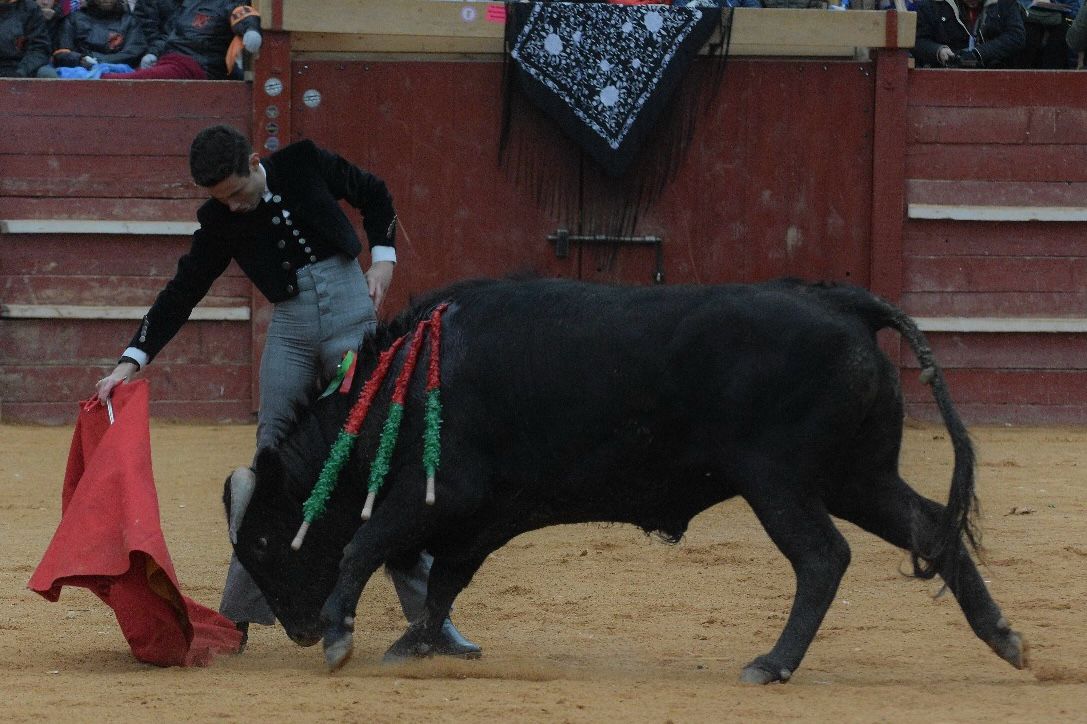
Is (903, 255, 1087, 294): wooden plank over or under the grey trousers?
under

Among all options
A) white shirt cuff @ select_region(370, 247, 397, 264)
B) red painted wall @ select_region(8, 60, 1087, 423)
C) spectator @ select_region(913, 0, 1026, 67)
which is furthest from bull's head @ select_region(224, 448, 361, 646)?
spectator @ select_region(913, 0, 1026, 67)

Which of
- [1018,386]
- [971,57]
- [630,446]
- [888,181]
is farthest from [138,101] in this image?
[630,446]

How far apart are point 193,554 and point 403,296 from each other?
3.45 m

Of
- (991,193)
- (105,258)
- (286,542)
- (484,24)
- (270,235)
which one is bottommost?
(105,258)

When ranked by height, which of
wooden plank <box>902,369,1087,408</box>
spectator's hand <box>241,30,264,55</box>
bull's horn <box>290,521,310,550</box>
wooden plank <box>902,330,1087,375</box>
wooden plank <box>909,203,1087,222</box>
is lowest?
wooden plank <box>902,369,1087,408</box>

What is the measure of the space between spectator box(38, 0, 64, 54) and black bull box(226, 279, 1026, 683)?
6047 millimetres

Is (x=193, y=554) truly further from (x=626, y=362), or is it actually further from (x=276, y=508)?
(x=626, y=362)

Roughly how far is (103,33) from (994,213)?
5531mm

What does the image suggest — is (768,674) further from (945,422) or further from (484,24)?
(484,24)

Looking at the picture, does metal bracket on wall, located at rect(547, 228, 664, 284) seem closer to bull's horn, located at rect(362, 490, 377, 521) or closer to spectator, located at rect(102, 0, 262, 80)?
spectator, located at rect(102, 0, 262, 80)

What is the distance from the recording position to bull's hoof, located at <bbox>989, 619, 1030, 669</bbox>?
13.7 ft

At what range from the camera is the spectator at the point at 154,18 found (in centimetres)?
980

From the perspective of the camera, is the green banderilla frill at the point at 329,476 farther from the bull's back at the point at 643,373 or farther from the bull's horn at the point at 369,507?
the bull's back at the point at 643,373

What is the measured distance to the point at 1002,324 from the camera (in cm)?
941
